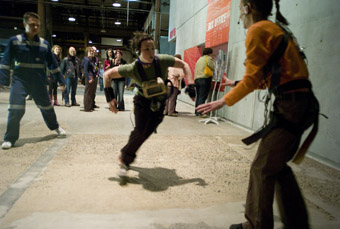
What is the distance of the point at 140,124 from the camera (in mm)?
2811

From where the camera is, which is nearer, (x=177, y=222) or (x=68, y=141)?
(x=177, y=222)

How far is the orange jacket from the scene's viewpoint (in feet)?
4.99

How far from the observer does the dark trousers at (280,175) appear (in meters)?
1.59

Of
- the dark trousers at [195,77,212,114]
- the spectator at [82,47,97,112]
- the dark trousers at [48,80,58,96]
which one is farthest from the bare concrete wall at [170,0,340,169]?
the dark trousers at [48,80,58,96]

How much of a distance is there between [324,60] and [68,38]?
122 feet

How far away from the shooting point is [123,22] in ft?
100

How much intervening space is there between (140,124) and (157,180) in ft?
2.37

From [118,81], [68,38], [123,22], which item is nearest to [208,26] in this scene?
[118,81]

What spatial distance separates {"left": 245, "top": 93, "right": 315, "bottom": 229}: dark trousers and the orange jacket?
0.61 feet

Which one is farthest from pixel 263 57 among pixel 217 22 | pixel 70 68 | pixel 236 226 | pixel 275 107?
pixel 70 68

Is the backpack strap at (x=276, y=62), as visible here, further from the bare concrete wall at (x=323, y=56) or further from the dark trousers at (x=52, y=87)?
the dark trousers at (x=52, y=87)

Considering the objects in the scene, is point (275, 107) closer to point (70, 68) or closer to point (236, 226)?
point (236, 226)

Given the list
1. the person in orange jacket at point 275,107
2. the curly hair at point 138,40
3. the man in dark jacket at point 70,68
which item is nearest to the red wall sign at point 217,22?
the man in dark jacket at point 70,68

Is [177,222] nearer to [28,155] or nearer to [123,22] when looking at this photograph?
[28,155]
